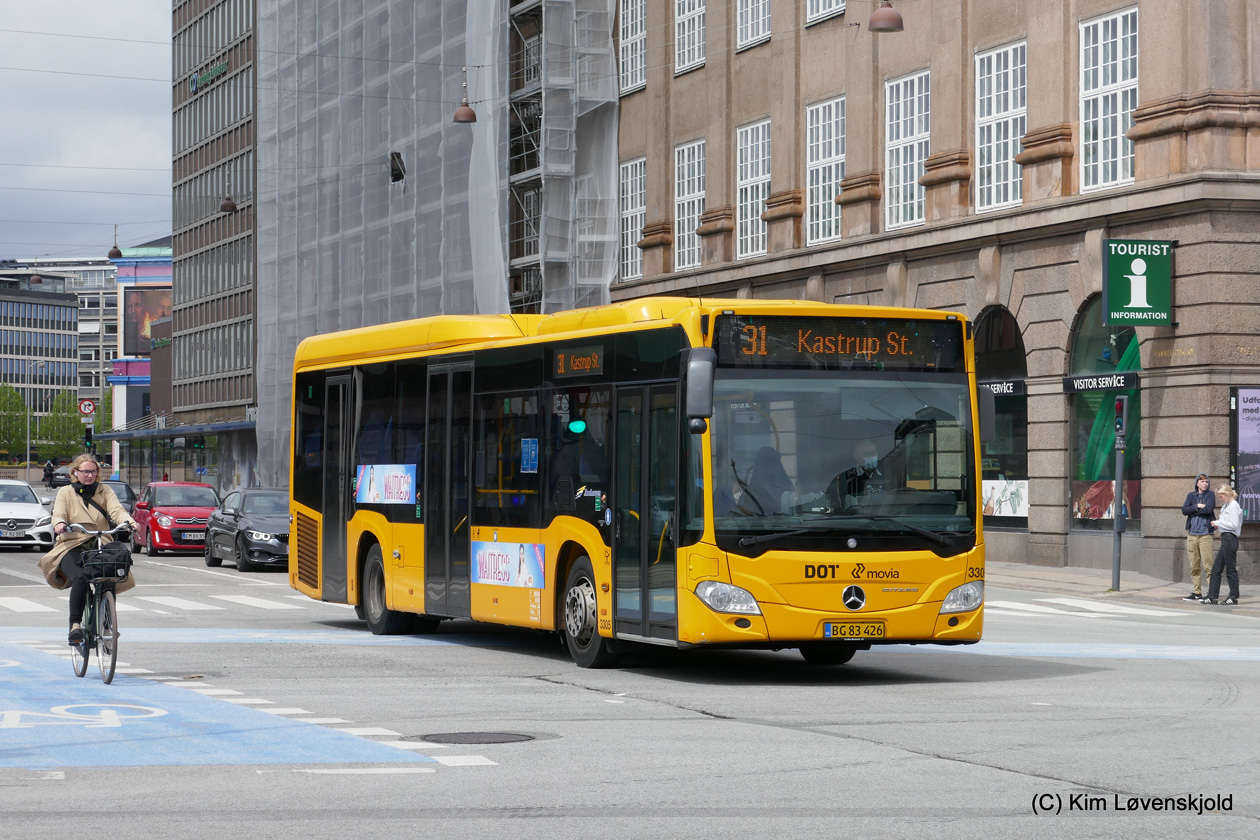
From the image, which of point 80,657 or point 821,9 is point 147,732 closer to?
point 80,657

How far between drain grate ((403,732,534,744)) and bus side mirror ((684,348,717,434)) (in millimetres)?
3208

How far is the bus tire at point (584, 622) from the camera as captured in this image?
51.1ft

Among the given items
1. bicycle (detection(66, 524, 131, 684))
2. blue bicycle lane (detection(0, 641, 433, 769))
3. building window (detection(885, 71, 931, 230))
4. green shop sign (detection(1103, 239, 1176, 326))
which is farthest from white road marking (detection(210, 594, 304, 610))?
building window (detection(885, 71, 931, 230))

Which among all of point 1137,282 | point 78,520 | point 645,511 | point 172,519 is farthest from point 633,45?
point 78,520

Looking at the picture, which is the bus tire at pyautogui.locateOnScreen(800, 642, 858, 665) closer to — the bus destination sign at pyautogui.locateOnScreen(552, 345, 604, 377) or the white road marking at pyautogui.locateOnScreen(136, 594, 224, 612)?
the bus destination sign at pyautogui.locateOnScreen(552, 345, 604, 377)

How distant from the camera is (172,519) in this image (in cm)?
4028

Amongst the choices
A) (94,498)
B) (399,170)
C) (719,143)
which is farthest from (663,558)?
(399,170)

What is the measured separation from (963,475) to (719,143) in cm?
3171

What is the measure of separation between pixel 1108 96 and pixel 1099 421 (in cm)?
555

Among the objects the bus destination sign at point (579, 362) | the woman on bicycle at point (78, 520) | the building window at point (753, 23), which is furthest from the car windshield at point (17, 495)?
the bus destination sign at point (579, 362)

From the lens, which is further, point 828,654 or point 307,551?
point 307,551

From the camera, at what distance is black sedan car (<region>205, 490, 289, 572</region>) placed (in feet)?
112

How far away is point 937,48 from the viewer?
37.8 m

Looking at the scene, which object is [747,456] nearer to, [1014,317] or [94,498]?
[94,498]
